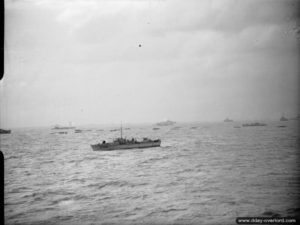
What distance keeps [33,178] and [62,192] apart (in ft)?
23.6

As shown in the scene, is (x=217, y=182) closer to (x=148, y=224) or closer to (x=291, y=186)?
(x=291, y=186)

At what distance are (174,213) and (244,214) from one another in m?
2.99

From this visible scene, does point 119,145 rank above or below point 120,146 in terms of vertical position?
above

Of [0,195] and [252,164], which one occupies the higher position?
[0,195]

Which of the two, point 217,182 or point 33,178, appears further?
point 33,178

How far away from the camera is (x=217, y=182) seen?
16375 mm

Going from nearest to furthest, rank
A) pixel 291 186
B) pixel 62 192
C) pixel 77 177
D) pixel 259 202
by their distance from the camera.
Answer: pixel 259 202, pixel 291 186, pixel 62 192, pixel 77 177

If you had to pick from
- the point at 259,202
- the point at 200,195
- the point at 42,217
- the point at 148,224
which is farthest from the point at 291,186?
the point at 42,217

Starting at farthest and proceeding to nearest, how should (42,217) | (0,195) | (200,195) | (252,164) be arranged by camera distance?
1. (252,164)
2. (200,195)
3. (42,217)
4. (0,195)

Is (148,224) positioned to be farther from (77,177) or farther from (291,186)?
(77,177)

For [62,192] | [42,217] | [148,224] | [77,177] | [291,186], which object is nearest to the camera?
[148,224]

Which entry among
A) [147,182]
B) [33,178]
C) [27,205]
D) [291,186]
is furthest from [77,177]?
[291,186]

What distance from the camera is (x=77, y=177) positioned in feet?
66.9

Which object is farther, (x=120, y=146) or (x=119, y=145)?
(x=120, y=146)
